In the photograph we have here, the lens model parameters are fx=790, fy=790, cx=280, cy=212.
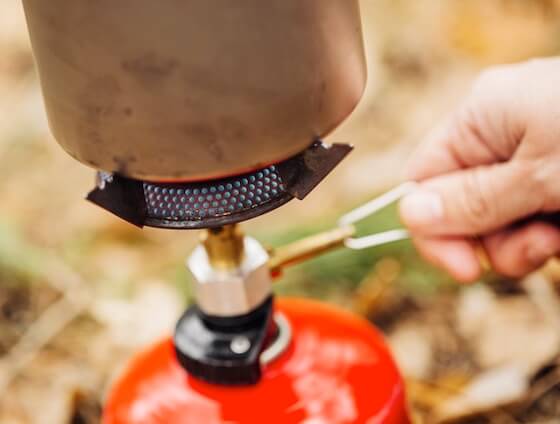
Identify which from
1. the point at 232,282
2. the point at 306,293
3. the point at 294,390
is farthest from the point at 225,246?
the point at 306,293

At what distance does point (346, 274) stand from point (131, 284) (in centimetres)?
27

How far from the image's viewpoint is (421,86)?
1.37m

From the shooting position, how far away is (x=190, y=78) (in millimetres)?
387

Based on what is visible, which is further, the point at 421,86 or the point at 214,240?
the point at 421,86

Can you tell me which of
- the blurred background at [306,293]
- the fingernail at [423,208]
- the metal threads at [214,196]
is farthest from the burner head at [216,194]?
the blurred background at [306,293]

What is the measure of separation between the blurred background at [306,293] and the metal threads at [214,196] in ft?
1.31

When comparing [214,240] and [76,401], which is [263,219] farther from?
[214,240]

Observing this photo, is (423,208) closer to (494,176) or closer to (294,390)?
(494,176)

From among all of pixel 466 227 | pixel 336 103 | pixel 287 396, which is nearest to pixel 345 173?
pixel 466 227

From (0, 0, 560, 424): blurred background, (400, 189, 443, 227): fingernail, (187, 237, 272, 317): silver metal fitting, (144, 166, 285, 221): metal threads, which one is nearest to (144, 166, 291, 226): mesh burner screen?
(144, 166, 285, 221): metal threads

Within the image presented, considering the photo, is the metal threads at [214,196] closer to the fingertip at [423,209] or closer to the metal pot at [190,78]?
the metal pot at [190,78]

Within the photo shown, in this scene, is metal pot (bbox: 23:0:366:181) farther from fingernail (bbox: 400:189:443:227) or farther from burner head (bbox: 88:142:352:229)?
fingernail (bbox: 400:189:443:227)

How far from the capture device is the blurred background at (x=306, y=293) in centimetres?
82

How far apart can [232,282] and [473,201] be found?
0.77ft
